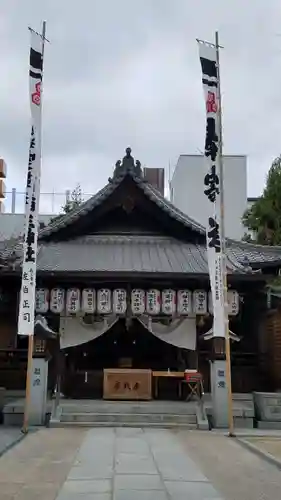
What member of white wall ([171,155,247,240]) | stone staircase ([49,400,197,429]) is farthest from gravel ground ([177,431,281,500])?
white wall ([171,155,247,240])

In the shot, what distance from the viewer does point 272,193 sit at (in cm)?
2406

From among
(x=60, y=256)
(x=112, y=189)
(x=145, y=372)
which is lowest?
(x=145, y=372)

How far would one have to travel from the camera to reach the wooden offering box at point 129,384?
1587 centimetres

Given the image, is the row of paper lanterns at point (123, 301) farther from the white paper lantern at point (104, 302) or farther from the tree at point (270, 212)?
the tree at point (270, 212)

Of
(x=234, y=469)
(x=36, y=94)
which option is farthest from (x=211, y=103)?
(x=234, y=469)

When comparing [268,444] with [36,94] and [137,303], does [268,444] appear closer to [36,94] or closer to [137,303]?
[137,303]

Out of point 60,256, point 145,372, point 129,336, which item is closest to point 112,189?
point 60,256

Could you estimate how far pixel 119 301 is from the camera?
16.1 meters

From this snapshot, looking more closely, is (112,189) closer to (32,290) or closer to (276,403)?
(32,290)

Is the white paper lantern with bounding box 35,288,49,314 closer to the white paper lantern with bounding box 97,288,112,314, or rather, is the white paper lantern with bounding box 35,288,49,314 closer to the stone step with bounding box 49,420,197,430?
the white paper lantern with bounding box 97,288,112,314

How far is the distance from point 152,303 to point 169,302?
1.60 ft

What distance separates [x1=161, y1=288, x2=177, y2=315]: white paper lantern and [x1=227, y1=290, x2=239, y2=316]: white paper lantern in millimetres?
1536

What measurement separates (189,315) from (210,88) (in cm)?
661

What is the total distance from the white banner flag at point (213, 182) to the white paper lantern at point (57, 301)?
5.06 m
